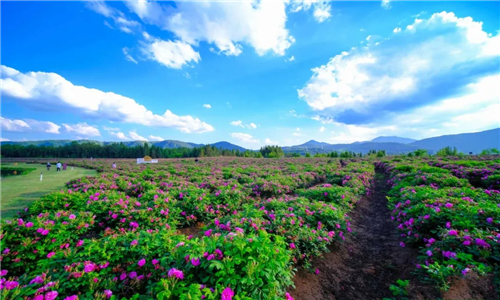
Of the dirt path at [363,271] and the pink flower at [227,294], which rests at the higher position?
the pink flower at [227,294]

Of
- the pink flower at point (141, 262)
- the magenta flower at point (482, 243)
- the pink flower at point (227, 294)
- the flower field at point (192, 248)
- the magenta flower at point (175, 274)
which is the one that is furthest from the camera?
the magenta flower at point (482, 243)

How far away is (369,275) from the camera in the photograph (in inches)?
173

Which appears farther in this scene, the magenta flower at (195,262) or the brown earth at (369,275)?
the brown earth at (369,275)

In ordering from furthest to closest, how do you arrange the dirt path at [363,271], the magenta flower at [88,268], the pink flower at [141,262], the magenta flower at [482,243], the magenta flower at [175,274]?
the dirt path at [363,271], the magenta flower at [482,243], the pink flower at [141,262], the magenta flower at [88,268], the magenta flower at [175,274]

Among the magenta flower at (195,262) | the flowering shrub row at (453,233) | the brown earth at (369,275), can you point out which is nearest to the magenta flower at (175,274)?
the magenta flower at (195,262)

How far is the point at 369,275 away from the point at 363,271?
0.16m

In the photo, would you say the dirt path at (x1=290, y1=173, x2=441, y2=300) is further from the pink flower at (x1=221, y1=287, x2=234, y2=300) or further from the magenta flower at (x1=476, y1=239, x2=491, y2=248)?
the pink flower at (x1=221, y1=287, x2=234, y2=300)

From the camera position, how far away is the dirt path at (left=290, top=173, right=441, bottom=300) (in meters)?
3.67

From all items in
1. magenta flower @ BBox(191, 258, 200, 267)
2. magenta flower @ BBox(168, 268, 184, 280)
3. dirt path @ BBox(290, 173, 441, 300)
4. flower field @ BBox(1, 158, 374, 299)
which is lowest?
dirt path @ BBox(290, 173, 441, 300)

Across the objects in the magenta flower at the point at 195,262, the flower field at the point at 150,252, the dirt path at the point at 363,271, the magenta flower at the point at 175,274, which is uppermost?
the magenta flower at the point at 195,262

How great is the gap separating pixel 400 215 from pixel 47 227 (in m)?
8.93

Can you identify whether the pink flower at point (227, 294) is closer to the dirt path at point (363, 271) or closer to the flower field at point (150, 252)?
the flower field at point (150, 252)

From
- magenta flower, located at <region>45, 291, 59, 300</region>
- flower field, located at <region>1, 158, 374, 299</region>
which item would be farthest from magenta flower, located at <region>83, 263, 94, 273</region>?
magenta flower, located at <region>45, 291, 59, 300</region>

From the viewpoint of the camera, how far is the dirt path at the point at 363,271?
3674 mm
